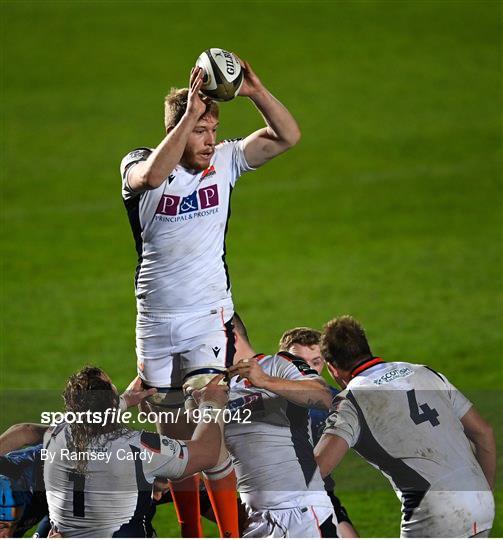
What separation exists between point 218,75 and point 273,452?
219 cm

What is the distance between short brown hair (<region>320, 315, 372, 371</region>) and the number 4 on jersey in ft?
1.30

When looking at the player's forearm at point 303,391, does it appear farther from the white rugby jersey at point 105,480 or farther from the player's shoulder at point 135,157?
the player's shoulder at point 135,157

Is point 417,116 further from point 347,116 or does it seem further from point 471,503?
point 471,503

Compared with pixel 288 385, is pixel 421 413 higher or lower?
lower

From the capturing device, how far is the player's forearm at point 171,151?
614 cm

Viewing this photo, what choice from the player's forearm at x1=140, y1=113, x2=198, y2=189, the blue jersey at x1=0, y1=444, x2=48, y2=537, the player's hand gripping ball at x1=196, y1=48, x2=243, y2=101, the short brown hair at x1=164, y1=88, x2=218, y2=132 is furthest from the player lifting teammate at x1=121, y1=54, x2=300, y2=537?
the blue jersey at x1=0, y1=444, x2=48, y2=537

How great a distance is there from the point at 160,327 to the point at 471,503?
2.03m

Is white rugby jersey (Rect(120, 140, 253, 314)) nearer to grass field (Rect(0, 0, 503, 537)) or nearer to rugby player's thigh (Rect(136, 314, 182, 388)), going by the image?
rugby player's thigh (Rect(136, 314, 182, 388))

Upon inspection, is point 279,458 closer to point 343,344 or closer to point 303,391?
point 303,391

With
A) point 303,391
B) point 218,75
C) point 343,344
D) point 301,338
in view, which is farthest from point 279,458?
point 218,75

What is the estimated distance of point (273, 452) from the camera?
22.2 feet

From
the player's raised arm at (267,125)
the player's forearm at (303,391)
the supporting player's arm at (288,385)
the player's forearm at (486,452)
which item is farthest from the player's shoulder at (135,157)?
the player's forearm at (486,452)

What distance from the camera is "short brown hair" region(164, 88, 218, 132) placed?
6453mm

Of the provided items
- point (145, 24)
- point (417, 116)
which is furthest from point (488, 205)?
point (145, 24)
